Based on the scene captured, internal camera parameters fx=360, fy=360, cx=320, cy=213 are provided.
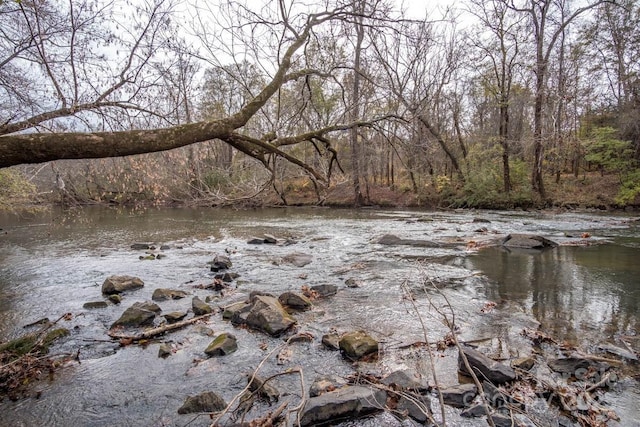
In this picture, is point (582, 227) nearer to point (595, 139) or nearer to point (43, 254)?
point (595, 139)

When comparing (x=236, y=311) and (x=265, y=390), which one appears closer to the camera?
(x=265, y=390)

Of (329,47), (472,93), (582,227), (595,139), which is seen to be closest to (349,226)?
(582,227)

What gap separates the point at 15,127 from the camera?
15.2 ft

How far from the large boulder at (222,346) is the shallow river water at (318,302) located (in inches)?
3.9

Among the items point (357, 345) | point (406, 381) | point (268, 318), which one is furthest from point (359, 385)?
point (268, 318)

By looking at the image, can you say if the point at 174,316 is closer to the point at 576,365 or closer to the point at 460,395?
the point at 460,395

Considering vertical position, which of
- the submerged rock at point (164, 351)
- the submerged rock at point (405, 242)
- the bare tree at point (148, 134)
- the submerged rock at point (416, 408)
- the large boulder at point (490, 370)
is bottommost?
the submerged rock at point (416, 408)

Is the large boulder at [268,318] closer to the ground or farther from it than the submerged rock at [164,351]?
farther from it

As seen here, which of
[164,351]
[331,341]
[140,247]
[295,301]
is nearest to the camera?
[164,351]

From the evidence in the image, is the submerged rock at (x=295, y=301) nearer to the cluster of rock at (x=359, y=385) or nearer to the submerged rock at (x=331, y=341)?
the cluster of rock at (x=359, y=385)

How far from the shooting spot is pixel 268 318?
5.33 metres

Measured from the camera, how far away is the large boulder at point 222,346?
4.61 m

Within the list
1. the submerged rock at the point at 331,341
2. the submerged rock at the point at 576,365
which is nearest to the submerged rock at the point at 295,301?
the submerged rock at the point at 331,341

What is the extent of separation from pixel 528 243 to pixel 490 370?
850 centimetres
